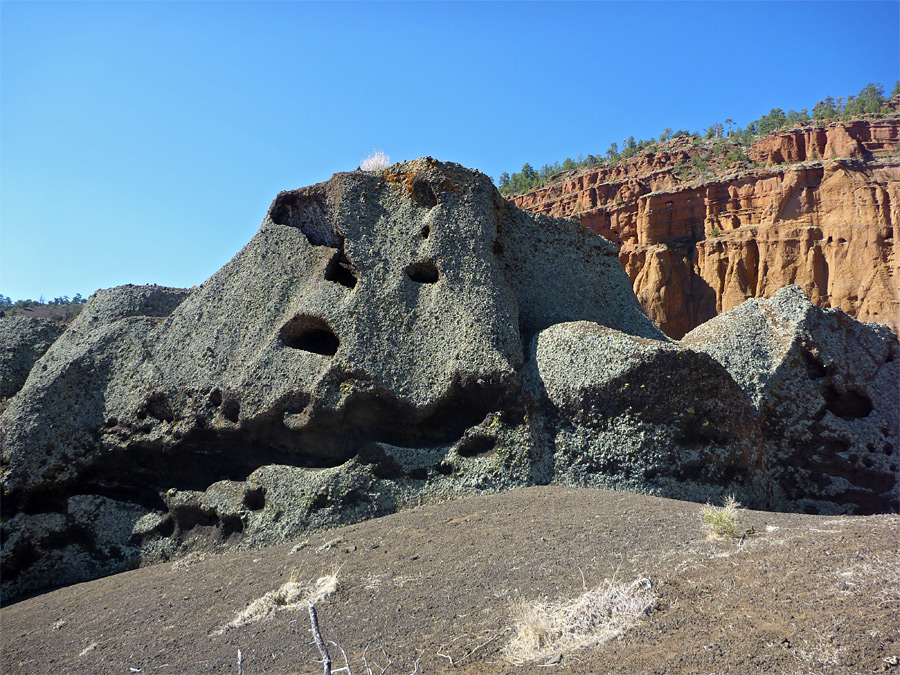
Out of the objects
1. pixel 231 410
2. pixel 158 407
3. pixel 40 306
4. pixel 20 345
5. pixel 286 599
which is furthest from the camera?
pixel 40 306

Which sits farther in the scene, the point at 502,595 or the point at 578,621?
the point at 502,595

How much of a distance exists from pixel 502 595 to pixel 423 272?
19.5 ft

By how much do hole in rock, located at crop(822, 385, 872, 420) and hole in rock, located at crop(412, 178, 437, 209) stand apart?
21.5 feet

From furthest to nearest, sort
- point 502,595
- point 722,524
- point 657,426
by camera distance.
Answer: point 657,426, point 722,524, point 502,595

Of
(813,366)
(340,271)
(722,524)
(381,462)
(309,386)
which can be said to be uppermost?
(340,271)

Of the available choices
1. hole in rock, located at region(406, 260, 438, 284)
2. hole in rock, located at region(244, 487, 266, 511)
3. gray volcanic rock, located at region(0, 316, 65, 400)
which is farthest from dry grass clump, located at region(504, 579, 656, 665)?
gray volcanic rock, located at region(0, 316, 65, 400)

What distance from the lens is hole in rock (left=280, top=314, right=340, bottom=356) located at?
9.55 m

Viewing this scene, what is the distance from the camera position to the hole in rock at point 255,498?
27.6 feet

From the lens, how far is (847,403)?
365 inches

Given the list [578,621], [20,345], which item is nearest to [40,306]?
[20,345]

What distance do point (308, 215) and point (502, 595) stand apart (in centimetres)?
777

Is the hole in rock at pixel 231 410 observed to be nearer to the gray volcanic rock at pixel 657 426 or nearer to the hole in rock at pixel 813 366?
the gray volcanic rock at pixel 657 426

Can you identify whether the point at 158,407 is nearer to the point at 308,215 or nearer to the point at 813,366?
the point at 308,215

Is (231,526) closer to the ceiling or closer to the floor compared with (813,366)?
closer to the floor
